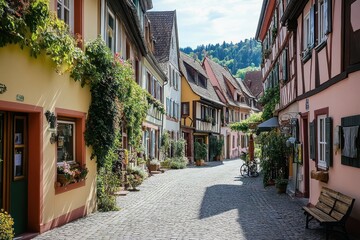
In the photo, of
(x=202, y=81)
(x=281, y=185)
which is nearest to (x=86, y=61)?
(x=281, y=185)

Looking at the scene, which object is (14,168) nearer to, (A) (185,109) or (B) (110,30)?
(B) (110,30)

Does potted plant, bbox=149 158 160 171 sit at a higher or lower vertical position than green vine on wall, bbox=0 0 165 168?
lower

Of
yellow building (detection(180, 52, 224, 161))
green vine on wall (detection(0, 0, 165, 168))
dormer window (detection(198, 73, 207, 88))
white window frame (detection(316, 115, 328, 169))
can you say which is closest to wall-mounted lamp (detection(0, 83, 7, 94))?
green vine on wall (detection(0, 0, 165, 168))

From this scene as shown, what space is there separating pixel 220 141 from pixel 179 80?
8.68 metres

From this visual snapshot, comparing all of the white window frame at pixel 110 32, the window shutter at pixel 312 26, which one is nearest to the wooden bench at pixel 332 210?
the window shutter at pixel 312 26

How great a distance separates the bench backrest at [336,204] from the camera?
24.3 ft

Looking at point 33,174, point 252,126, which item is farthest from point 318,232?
point 252,126

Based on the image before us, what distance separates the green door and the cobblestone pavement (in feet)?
1.63

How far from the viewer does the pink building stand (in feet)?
25.8

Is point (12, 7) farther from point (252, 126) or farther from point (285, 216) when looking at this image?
point (252, 126)

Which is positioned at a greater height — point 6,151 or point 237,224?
point 6,151

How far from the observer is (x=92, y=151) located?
10656mm

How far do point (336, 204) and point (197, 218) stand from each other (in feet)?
10.7

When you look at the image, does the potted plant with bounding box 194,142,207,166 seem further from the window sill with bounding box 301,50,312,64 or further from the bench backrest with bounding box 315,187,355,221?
the bench backrest with bounding box 315,187,355,221
